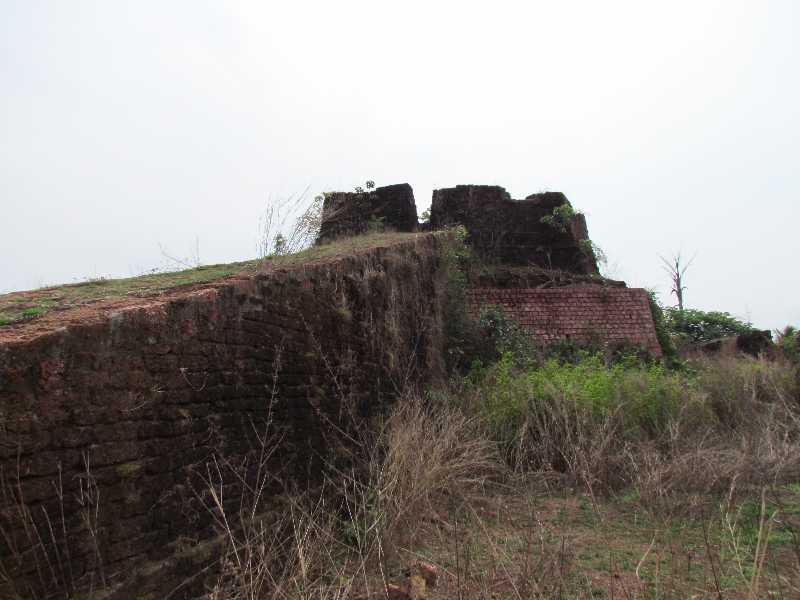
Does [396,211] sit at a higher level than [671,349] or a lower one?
higher

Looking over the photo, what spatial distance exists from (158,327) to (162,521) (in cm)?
97

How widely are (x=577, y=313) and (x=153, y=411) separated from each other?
9055 mm

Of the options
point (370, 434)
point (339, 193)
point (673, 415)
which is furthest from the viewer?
point (339, 193)

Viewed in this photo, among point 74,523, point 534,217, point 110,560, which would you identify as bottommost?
point 110,560

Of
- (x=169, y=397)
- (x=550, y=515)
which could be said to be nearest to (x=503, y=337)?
(x=550, y=515)

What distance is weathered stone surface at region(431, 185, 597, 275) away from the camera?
43.8ft

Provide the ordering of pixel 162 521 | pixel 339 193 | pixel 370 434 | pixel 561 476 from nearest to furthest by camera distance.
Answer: pixel 162 521 → pixel 370 434 → pixel 561 476 → pixel 339 193

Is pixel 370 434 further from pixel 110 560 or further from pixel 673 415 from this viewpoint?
pixel 673 415

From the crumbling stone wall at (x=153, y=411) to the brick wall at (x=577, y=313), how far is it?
20.1 ft

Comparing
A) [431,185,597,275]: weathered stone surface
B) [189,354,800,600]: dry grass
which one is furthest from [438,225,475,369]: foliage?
[431,185,597,275]: weathered stone surface

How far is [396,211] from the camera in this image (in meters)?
13.3

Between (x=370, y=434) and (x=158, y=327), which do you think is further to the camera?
(x=370, y=434)

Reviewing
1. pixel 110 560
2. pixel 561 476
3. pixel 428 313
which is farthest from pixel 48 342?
pixel 428 313

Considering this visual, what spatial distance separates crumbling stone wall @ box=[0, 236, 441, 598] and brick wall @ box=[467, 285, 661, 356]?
613 centimetres
